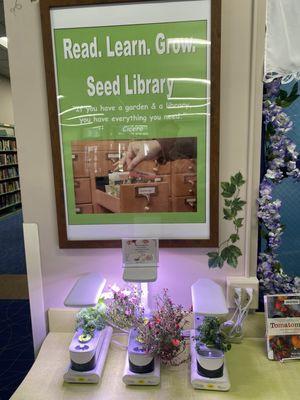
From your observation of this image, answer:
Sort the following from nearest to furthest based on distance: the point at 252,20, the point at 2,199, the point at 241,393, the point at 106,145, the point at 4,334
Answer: the point at 241,393
the point at 252,20
the point at 106,145
the point at 4,334
the point at 2,199

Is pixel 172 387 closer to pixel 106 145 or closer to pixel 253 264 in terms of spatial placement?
pixel 253 264

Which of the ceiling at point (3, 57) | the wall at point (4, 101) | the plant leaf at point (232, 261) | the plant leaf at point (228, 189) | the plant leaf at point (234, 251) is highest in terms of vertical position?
the ceiling at point (3, 57)

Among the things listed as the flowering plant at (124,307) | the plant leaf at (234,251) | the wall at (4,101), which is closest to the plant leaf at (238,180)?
the plant leaf at (234,251)

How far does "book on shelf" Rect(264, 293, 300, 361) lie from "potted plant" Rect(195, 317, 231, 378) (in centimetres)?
21

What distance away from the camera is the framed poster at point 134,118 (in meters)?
1.17

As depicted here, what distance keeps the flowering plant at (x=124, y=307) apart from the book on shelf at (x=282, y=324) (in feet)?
1.55

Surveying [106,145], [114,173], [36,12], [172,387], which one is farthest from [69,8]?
[172,387]

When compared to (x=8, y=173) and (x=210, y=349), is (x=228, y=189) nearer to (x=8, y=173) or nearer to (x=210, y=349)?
(x=210, y=349)

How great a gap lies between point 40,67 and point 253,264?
113 cm

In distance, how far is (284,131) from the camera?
3.93ft

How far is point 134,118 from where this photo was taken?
123 centimetres

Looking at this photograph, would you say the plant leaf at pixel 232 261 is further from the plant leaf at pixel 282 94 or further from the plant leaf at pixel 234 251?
the plant leaf at pixel 282 94

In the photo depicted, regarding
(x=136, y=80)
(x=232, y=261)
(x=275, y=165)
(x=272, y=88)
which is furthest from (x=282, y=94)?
(x=232, y=261)

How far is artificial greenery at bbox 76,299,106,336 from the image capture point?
120 centimetres
